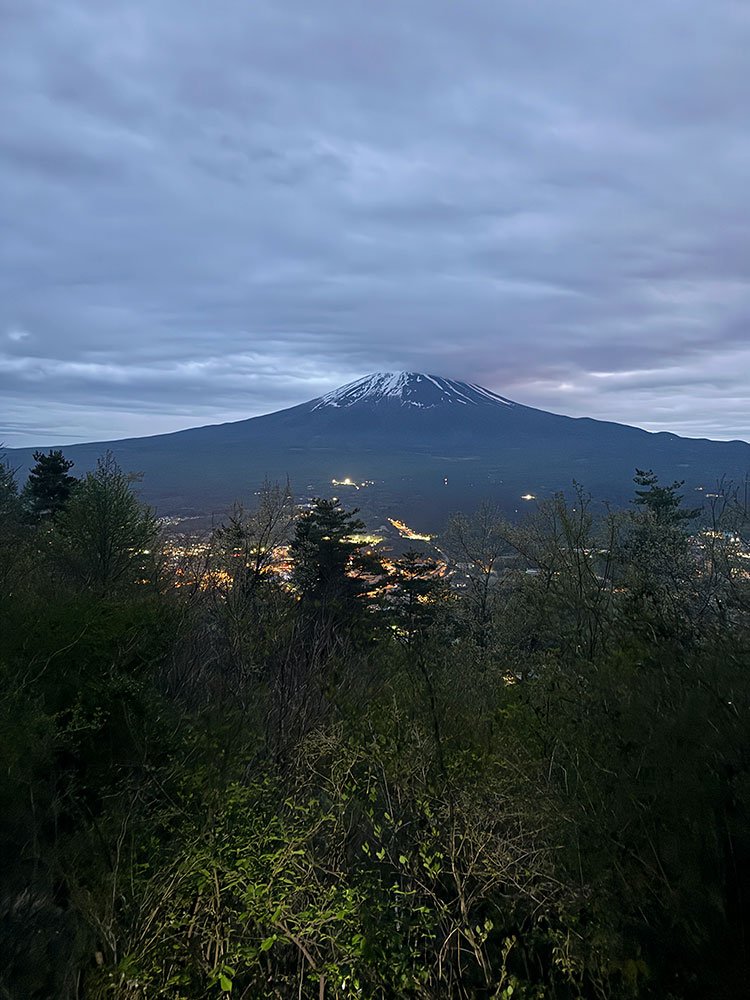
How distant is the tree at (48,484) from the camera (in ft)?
84.9

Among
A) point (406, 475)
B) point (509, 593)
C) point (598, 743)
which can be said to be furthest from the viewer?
point (406, 475)

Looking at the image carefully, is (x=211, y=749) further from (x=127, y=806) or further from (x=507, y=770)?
(x=507, y=770)

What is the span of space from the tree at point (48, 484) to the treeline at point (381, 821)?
60.6ft

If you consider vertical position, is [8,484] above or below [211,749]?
above

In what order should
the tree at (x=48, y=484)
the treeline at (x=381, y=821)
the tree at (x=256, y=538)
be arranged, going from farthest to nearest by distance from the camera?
the tree at (x=48, y=484)
the tree at (x=256, y=538)
the treeline at (x=381, y=821)

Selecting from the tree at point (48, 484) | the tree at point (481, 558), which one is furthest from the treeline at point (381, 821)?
the tree at point (48, 484)

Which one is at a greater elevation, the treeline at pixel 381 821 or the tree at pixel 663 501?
the tree at pixel 663 501

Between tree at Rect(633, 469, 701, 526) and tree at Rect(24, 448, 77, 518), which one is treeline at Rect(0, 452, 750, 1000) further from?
tree at Rect(633, 469, 701, 526)

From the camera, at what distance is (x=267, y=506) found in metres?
20.0

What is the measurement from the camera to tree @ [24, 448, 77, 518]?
25875mm

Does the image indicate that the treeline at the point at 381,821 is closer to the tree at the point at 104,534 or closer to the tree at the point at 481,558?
the tree at the point at 104,534

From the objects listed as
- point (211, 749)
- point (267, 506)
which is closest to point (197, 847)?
point (211, 749)

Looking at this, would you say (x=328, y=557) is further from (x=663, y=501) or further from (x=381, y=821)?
(x=663, y=501)

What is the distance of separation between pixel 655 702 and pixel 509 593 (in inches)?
734
